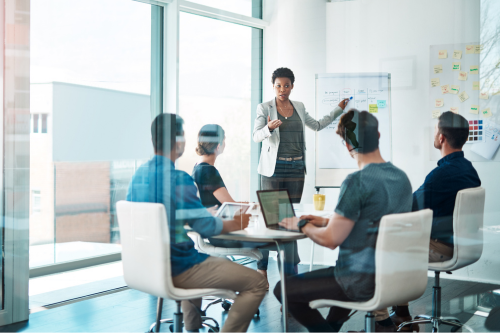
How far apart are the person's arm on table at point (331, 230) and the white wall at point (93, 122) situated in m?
1.58

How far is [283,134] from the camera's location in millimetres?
3234

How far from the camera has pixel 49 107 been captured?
11.4 ft

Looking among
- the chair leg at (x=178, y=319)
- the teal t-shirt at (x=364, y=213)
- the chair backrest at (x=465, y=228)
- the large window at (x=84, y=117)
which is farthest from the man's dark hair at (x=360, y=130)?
the large window at (x=84, y=117)

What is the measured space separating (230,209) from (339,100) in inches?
43.6

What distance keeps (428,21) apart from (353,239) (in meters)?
1.85

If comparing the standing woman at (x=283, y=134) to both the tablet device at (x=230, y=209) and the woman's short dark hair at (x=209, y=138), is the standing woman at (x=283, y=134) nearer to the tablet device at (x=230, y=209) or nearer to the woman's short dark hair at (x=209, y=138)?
the woman's short dark hair at (x=209, y=138)

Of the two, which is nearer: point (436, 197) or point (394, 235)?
point (394, 235)

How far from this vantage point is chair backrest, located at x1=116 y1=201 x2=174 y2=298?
219cm

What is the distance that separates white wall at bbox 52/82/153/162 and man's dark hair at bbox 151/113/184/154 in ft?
1.27

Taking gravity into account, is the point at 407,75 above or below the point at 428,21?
below

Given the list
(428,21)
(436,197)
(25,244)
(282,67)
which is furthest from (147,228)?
(428,21)

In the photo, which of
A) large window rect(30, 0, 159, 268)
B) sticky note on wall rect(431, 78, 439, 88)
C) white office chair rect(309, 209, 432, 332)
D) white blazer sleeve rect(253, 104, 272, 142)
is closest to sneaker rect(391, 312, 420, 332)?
white office chair rect(309, 209, 432, 332)

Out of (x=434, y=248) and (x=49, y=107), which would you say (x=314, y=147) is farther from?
(x=49, y=107)

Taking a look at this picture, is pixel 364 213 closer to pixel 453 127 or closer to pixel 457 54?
pixel 453 127
